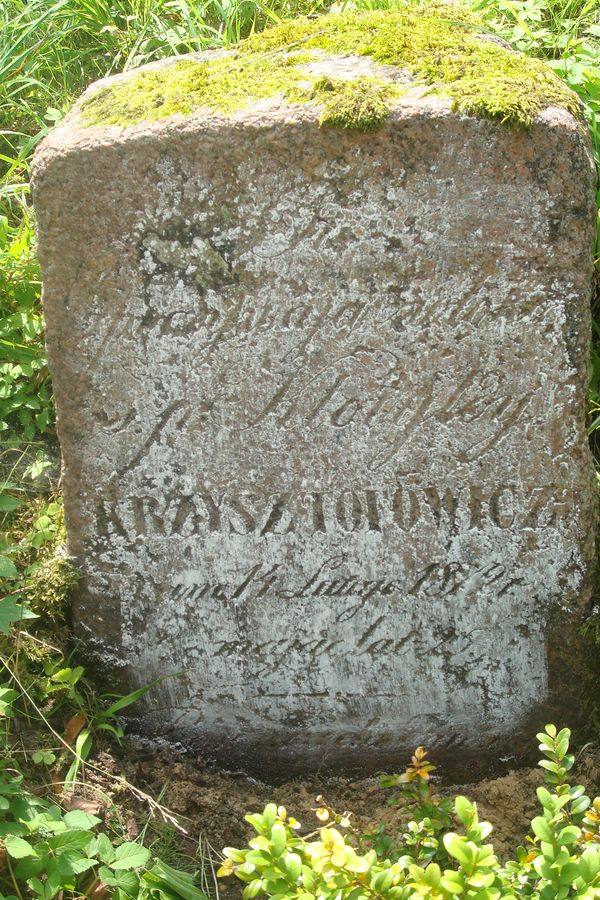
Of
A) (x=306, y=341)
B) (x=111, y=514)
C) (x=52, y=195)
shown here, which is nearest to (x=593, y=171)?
(x=306, y=341)

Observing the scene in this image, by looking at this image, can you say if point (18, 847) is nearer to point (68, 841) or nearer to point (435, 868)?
point (68, 841)

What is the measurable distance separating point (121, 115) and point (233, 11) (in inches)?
61.8

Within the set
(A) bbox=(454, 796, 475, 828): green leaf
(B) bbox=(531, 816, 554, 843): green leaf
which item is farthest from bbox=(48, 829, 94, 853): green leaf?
(B) bbox=(531, 816, 554, 843): green leaf

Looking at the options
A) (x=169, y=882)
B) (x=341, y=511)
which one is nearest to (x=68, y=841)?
(x=169, y=882)

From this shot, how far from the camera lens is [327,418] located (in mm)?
2299

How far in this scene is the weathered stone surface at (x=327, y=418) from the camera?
2119 mm

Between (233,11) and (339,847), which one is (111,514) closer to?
(339,847)

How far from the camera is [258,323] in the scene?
2.23 metres

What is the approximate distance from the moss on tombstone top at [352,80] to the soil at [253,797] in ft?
5.37

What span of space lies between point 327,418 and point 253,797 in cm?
106

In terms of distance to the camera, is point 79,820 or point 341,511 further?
point 341,511

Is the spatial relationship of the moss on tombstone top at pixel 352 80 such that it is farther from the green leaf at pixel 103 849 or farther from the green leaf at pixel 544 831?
the green leaf at pixel 103 849

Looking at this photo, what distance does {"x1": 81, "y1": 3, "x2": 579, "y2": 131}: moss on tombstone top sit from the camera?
2072 mm

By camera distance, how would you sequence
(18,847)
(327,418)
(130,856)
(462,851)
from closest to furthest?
(462,851)
(18,847)
(130,856)
(327,418)
